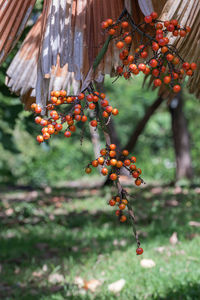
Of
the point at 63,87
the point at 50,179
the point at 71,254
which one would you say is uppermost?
the point at 63,87

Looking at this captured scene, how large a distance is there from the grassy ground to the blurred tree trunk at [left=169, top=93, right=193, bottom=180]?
0.97 meters

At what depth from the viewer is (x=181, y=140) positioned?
7422 mm

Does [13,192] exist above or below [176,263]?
below

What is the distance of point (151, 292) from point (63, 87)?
164 centimetres

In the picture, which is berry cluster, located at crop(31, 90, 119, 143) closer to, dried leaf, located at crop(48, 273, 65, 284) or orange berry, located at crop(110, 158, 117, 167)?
orange berry, located at crop(110, 158, 117, 167)

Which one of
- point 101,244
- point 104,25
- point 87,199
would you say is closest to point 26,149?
point 87,199


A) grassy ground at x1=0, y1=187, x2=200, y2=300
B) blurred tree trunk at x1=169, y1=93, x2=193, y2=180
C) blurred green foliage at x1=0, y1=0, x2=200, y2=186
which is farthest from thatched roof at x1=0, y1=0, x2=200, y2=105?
blurred green foliage at x1=0, y1=0, x2=200, y2=186

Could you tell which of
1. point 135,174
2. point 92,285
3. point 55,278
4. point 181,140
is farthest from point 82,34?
point 181,140

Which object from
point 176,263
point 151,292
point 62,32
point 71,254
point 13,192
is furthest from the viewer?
point 13,192

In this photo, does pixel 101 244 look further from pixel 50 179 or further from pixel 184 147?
pixel 50 179

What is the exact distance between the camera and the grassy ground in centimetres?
305

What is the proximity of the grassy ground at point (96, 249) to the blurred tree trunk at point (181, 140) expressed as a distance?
3.17ft

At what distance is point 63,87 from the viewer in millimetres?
2088

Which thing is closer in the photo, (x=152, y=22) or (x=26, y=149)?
(x=152, y=22)
